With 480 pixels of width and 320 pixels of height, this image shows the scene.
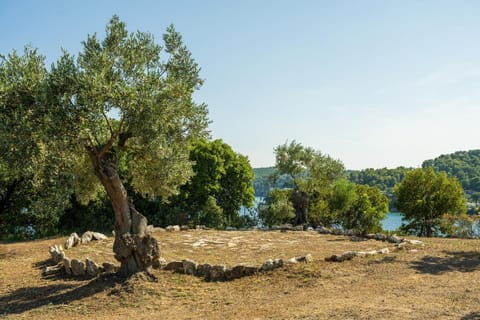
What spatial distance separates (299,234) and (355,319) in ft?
42.4

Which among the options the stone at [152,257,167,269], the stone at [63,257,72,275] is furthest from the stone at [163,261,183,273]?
the stone at [63,257,72,275]

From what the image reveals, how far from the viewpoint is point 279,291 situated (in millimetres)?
10250

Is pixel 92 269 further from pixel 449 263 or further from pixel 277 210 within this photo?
pixel 277 210

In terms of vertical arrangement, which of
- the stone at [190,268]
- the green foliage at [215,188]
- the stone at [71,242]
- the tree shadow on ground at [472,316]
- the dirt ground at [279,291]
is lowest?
the tree shadow on ground at [472,316]

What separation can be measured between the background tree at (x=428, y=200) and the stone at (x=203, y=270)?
64.6 ft

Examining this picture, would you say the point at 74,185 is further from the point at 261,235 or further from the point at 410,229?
the point at 410,229

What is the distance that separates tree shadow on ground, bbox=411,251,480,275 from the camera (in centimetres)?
1165

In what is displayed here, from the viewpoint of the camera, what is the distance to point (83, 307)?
9.98m

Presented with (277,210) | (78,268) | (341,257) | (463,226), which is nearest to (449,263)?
(341,257)

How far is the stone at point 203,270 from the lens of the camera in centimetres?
1203

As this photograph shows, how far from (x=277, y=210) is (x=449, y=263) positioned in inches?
514

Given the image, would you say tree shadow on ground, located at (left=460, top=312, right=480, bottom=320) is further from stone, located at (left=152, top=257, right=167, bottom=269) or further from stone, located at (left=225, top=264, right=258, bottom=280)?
stone, located at (left=152, top=257, right=167, bottom=269)

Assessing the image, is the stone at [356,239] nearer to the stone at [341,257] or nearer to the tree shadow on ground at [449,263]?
the tree shadow on ground at [449,263]

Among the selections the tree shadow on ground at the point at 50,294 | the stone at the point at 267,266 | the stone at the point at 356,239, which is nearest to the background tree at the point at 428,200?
the stone at the point at 356,239
